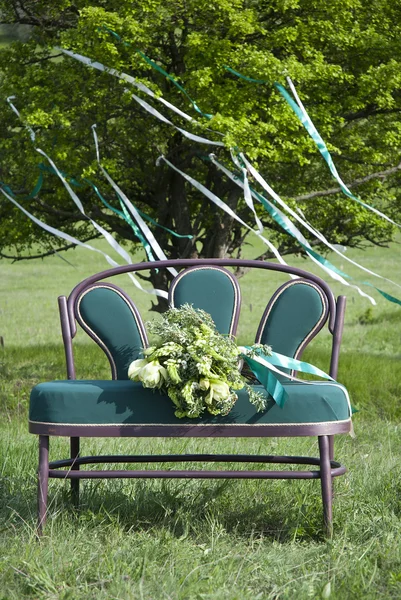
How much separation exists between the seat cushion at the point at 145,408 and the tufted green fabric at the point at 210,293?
0.81 meters

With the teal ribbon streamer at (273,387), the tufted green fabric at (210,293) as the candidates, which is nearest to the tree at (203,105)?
the tufted green fabric at (210,293)

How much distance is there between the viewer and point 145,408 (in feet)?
12.7

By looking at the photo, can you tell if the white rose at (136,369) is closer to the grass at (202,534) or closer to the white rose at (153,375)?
the white rose at (153,375)

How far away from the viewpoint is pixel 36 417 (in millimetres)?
3871

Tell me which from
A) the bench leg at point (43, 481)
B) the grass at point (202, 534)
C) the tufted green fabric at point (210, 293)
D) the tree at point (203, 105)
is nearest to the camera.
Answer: the grass at point (202, 534)

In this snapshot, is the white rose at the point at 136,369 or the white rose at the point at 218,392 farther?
the white rose at the point at 136,369

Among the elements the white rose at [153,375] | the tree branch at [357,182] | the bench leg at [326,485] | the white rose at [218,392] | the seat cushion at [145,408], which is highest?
the tree branch at [357,182]

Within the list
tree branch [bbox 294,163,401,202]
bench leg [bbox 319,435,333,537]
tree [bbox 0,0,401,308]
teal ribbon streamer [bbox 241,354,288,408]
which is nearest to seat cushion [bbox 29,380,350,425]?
teal ribbon streamer [bbox 241,354,288,408]

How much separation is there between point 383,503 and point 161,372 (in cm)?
142

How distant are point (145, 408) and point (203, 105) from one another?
23.1 ft

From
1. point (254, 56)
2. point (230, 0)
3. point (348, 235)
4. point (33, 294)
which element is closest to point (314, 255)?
point (254, 56)

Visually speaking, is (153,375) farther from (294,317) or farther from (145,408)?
(294,317)

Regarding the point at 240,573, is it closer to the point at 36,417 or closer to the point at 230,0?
the point at 36,417

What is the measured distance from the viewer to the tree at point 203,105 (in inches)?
400
